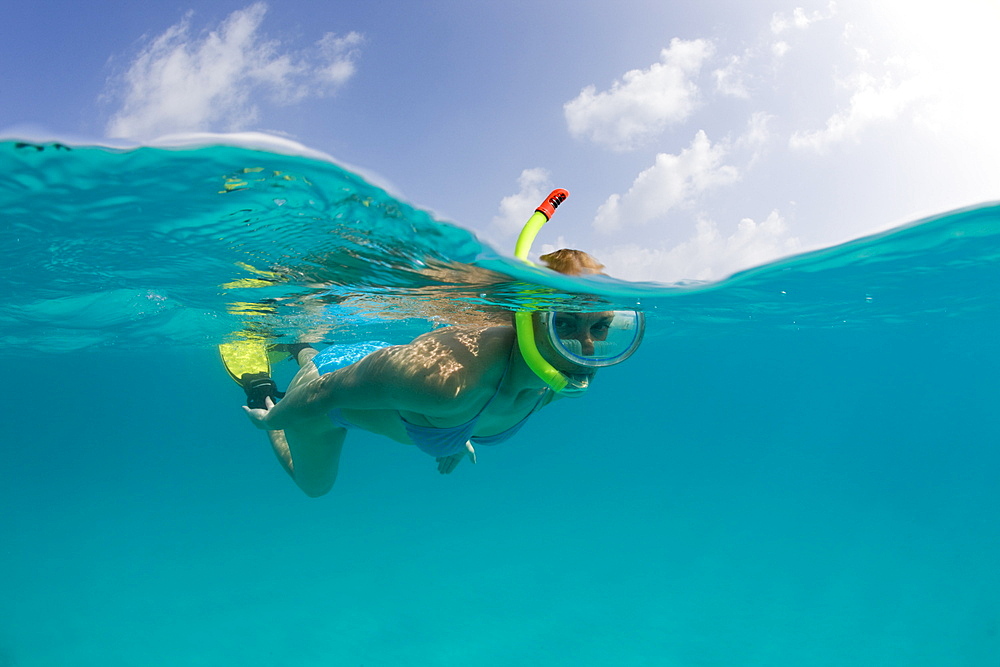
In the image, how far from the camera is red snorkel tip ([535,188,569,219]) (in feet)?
11.1

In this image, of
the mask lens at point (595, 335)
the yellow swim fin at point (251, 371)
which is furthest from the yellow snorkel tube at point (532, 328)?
the yellow swim fin at point (251, 371)

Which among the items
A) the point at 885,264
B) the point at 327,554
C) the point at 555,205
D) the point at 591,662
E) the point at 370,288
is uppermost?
the point at 370,288

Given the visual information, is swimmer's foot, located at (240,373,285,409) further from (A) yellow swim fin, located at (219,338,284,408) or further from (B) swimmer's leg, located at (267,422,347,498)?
(B) swimmer's leg, located at (267,422,347,498)

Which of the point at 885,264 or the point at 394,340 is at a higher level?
the point at 394,340

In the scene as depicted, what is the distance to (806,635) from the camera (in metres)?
17.2

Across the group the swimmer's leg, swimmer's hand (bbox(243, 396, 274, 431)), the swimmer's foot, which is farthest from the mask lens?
the swimmer's foot

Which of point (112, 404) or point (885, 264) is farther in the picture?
point (112, 404)

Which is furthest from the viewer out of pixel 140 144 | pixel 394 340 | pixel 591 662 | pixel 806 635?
pixel 394 340

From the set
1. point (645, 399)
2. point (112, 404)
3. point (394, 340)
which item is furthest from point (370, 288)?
point (112, 404)

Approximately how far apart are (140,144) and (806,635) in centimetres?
2163

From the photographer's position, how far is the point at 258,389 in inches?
287

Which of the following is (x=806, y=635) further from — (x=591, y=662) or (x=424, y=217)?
(x=424, y=217)

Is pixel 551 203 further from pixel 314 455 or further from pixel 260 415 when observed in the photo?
pixel 260 415

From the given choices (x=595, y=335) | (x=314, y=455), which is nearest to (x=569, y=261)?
(x=595, y=335)
